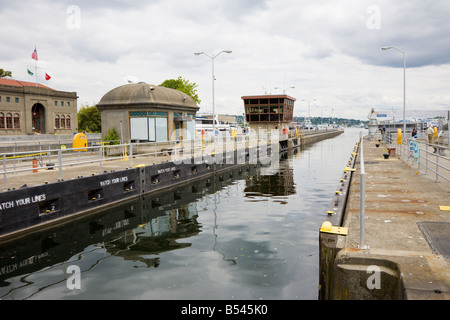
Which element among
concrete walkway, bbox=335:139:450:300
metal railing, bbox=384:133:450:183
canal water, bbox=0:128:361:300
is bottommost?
canal water, bbox=0:128:361:300

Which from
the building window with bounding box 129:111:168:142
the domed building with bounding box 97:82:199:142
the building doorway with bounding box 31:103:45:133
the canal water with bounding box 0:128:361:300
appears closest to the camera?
the canal water with bounding box 0:128:361:300

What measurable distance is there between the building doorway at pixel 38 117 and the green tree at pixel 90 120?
498 inches

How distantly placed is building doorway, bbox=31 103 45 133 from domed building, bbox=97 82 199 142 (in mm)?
42134

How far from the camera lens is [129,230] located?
12219 millimetres

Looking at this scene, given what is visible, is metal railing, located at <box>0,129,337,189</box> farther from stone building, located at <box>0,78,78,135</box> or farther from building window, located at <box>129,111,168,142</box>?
stone building, located at <box>0,78,78,135</box>

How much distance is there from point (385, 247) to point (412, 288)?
1734 mm

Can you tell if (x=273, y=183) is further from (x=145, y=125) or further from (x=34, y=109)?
(x=34, y=109)

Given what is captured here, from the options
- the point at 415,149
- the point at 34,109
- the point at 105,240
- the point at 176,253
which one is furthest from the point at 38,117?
the point at 415,149

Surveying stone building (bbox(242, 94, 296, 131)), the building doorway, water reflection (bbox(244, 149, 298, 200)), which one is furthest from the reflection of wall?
the building doorway

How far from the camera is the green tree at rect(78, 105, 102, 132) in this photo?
3012 inches

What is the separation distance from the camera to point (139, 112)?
27812 millimetres

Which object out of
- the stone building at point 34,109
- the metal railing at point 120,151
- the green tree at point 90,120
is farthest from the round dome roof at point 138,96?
the green tree at point 90,120
